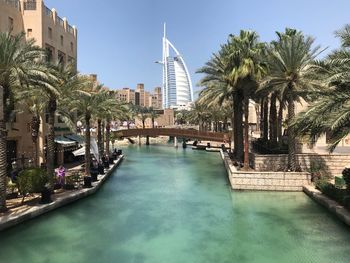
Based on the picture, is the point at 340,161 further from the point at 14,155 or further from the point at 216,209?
the point at 14,155

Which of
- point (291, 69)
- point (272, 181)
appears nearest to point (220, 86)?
point (291, 69)

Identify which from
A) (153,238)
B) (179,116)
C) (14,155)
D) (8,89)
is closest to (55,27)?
(14,155)

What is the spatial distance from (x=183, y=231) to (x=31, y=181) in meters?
9.15

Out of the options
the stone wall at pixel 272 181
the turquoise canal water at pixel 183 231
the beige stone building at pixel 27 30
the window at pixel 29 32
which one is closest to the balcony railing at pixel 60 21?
the beige stone building at pixel 27 30

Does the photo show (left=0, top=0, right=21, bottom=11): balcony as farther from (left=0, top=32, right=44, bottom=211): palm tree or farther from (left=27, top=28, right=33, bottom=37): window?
(left=0, top=32, right=44, bottom=211): palm tree

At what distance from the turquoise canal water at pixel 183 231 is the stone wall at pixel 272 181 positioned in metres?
0.86

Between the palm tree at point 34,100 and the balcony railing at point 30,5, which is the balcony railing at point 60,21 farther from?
the palm tree at point 34,100

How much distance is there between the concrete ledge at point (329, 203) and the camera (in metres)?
17.4

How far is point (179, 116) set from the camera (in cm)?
15812

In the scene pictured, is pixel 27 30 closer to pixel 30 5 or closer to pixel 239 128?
pixel 30 5

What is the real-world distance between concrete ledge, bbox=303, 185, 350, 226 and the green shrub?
50.0ft

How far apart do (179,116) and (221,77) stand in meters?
122

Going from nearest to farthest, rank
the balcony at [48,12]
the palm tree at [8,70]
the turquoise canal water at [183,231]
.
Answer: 1. the turquoise canal water at [183,231]
2. the palm tree at [8,70]
3. the balcony at [48,12]

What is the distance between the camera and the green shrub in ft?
67.4
